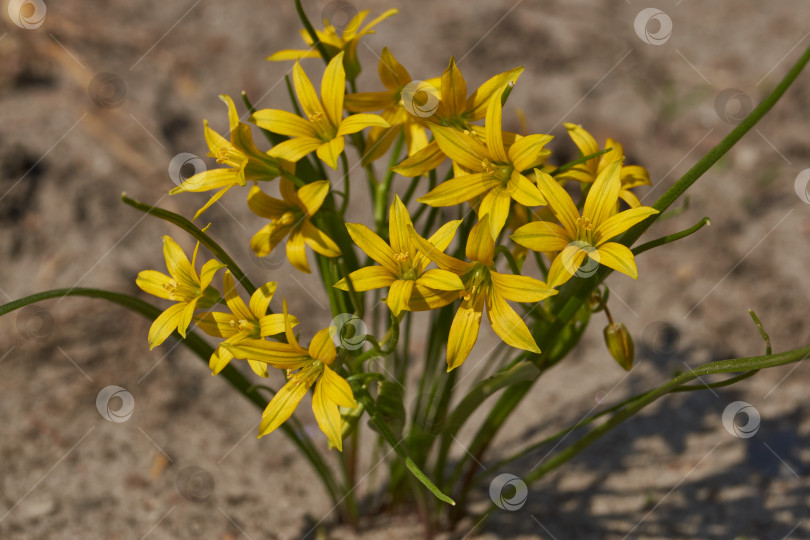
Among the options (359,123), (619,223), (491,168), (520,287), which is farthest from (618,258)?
(359,123)

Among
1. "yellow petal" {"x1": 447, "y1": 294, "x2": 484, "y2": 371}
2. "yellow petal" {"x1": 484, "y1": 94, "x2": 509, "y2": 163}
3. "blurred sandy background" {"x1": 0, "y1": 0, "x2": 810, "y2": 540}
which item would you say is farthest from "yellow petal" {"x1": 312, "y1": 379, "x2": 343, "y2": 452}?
"blurred sandy background" {"x1": 0, "y1": 0, "x2": 810, "y2": 540}

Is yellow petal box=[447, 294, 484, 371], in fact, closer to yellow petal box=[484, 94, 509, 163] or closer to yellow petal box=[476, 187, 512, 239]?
yellow petal box=[476, 187, 512, 239]

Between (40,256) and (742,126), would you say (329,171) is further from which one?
(742,126)

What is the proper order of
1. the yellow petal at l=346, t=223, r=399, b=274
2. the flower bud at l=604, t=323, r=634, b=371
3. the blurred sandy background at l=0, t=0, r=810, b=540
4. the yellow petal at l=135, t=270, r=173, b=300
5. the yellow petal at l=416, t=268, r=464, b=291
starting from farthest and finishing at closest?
the blurred sandy background at l=0, t=0, r=810, b=540
the flower bud at l=604, t=323, r=634, b=371
the yellow petal at l=135, t=270, r=173, b=300
the yellow petal at l=346, t=223, r=399, b=274
the yellow petal at l=416, t=268, r=464, b=291

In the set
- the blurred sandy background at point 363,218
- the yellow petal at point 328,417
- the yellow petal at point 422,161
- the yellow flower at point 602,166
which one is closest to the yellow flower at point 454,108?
the yellow petal at point 422,161

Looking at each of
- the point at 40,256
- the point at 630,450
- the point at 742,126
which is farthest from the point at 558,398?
the point at 40,256

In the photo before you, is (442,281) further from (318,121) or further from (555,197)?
(318,121)
